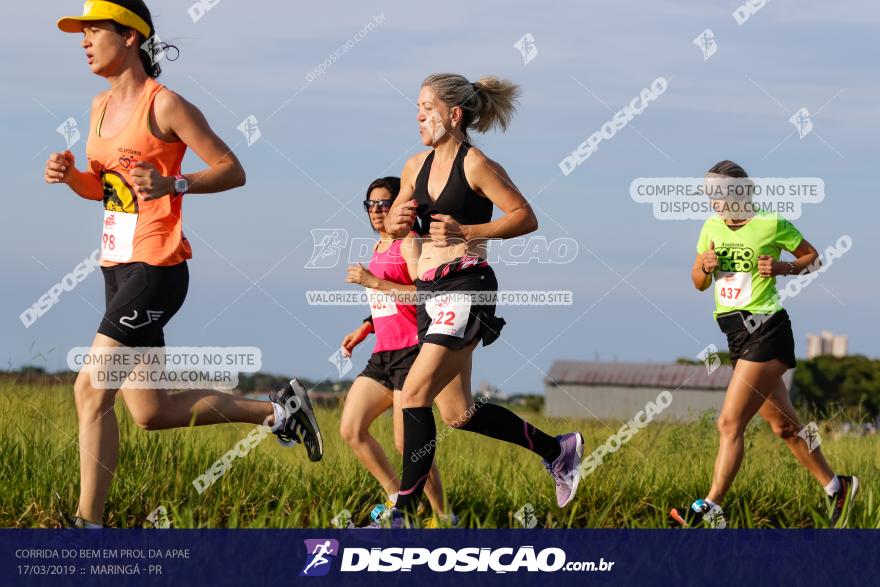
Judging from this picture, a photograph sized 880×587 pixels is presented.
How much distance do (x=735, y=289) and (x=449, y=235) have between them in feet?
7.25

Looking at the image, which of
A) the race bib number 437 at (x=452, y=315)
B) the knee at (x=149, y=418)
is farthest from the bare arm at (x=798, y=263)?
the knee at (x=149, y=418)

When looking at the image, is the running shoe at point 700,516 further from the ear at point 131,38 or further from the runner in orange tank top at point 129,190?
the ear at point 131,38

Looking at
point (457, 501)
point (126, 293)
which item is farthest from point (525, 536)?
point (126, 293)

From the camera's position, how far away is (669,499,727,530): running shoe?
7184mm

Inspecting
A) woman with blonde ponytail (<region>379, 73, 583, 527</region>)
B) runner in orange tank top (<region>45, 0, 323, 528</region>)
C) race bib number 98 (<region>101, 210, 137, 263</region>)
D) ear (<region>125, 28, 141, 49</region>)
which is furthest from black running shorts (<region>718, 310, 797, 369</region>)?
ear (<region>125, 28, 141, 49</region>)

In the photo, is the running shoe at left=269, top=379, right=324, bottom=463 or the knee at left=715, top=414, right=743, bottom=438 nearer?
the running shoe at left=269, top=379, right=324, bottom=463

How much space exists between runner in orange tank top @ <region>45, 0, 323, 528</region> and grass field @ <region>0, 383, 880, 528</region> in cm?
66

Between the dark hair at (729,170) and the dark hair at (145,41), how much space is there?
3.38m

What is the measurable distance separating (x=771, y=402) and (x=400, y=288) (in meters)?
2.53

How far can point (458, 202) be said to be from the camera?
20.2ft

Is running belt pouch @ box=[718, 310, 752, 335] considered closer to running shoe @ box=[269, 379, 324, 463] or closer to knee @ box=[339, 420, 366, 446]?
knee @ box=[339, 420, 366, 446]

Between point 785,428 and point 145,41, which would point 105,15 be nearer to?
point 145,41

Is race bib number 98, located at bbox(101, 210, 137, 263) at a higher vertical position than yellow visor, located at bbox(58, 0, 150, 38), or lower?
lower

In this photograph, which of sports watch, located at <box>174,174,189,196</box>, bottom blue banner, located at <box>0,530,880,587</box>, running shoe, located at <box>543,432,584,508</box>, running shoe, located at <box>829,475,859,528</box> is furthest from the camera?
running shoe, located at <box>829,475,859,528</box>
